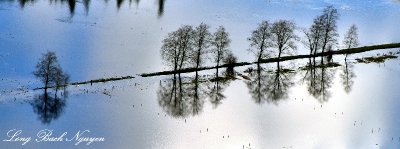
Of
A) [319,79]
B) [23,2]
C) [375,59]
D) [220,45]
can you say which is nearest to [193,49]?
[220,45]

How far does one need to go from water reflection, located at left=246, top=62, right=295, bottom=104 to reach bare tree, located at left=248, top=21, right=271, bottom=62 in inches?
77.1

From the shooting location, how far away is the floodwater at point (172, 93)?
5275 cm

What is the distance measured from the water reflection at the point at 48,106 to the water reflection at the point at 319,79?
2322cm

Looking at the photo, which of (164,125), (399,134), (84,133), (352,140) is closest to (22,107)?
(84,133)

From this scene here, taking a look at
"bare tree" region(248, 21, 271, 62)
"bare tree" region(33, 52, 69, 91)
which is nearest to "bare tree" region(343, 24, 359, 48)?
"bare tree" region(248, 21, 271, 62)

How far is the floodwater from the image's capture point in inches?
2077

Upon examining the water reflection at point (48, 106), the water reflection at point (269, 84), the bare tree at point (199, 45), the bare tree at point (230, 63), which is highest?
the bare tree at point (199, 45)

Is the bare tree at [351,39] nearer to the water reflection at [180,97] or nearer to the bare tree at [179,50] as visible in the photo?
the bare tree at [179,50]

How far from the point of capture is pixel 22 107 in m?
55.8

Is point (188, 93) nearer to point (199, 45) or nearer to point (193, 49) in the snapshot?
point (199, 45)

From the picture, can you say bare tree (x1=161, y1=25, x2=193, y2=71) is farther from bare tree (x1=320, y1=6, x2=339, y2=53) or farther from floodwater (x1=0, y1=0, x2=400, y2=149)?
bare tree (x1=320, y1=6, x2=339, y2=53)

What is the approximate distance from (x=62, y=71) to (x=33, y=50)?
8.57 m

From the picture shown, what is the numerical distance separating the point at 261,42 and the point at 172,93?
15891mm

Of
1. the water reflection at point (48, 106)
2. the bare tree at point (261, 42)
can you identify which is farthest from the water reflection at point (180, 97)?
the bare tree at point (261, 42)
